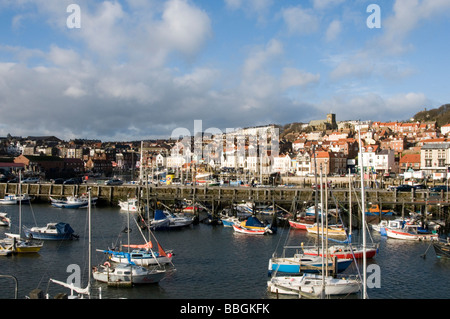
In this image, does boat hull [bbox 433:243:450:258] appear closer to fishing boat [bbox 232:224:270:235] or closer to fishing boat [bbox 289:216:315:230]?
fishing boat [bbox 289:216:315:230]

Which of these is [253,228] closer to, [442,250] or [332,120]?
[442,250]

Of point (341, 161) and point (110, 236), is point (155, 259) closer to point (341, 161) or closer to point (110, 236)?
point (110, 236)

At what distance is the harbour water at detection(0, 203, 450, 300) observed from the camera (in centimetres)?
1577

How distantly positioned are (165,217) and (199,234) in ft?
11.0

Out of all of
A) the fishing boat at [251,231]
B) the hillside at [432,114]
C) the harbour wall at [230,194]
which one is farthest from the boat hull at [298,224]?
the hillside at [432,114]

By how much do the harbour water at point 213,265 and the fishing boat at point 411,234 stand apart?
625 millimetres

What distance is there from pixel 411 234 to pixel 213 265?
13.4 metres

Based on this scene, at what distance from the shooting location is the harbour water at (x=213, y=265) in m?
15.8

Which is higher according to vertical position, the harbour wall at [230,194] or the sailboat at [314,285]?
the harbour wall at [230,194]

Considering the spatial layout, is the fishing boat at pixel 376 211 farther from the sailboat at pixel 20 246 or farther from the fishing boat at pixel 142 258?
the sailboat at pixel 20 246

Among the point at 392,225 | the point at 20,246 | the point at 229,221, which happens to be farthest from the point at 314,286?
the point at 229,221

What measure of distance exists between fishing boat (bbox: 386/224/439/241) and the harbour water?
0.63 meters

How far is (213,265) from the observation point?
19.5 meters
